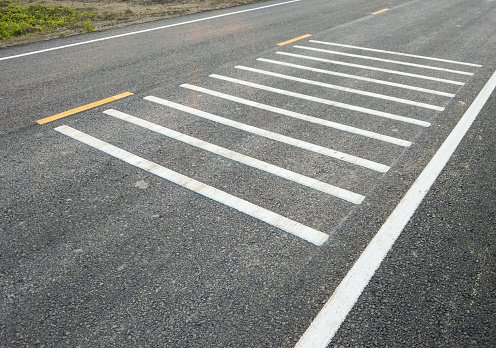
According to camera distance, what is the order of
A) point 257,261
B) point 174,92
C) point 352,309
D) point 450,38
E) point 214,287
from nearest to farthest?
point 352,309, point 214,287, point 257,261, point 174,92, point 450,38

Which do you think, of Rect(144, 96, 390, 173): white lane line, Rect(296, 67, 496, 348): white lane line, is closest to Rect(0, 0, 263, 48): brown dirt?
Rect(144, 96, 390, 173): white lane line

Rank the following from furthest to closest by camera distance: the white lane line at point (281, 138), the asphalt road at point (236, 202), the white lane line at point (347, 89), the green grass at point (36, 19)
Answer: the green grass at point (36, 19) < the white lane line at point (347, 89) < the white lane line at point (281, 138) < the asphalt road at point (236, 202)

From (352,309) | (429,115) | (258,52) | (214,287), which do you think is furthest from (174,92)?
(352,309)

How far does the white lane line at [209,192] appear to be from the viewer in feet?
11.7

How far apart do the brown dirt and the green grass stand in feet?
1.35

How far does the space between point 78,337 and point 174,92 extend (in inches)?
189

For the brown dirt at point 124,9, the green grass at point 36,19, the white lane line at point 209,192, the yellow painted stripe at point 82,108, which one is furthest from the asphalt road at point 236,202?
the green grass at point 36,19

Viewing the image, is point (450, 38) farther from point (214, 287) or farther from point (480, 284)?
point (214, 287)

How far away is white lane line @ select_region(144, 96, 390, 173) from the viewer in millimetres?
4664

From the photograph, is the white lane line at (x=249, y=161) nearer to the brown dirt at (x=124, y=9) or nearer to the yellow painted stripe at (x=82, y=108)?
the yellow painted stripe at (x=82, y=108)

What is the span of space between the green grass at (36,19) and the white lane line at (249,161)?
23.3 ft

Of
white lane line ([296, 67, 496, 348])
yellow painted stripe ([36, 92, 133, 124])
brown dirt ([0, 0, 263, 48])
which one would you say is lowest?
white lane line ([296, 67, 496, 348])

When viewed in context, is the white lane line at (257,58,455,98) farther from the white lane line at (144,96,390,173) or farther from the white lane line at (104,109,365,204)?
the white lane line at (104,109,365,204)

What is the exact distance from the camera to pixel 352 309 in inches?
111
